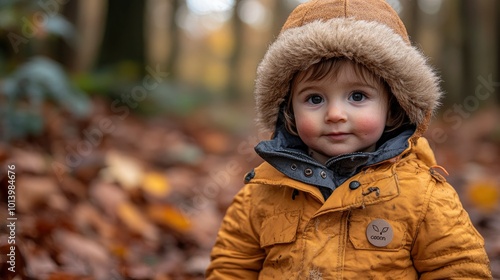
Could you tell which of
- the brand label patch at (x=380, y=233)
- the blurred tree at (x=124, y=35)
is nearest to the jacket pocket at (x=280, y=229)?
the brand label patch at (x=380, y=233)

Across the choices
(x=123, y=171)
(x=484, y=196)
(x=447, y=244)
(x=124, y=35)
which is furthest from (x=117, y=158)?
(x=124, y=35)

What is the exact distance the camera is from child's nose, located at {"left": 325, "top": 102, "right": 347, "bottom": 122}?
2.30 m

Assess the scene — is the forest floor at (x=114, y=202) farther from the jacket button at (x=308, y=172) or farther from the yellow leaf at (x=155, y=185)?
the jacket button at (x=308, y=172)

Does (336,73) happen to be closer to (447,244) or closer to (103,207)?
(447,244)

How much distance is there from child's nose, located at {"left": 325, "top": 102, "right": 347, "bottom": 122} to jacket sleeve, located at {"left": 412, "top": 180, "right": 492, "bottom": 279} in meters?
0.43

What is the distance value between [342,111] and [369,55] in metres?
0.23

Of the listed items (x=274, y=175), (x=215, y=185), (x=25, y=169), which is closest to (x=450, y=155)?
(x=215, y=185)

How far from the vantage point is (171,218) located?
4.52 meters

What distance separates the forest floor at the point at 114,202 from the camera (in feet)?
11.3

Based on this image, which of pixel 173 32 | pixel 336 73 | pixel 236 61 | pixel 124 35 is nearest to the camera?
pixel 336 73

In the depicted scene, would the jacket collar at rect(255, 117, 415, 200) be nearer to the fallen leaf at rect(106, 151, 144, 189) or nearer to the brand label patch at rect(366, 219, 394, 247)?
the brand label patch at rect(366, 219, 394, 247)

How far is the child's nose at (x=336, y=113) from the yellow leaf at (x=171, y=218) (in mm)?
2365

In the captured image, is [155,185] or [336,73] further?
[155,185]

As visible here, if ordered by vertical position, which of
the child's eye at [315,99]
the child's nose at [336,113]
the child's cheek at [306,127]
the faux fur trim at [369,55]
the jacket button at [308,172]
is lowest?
the jacket button at [308,172]
